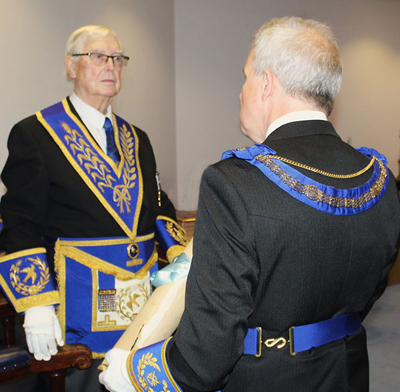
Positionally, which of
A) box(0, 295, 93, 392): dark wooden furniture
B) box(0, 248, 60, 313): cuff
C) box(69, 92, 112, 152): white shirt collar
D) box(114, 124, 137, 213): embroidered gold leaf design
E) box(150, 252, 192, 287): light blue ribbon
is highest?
box(69, 92, 112, 152): white shirt collar

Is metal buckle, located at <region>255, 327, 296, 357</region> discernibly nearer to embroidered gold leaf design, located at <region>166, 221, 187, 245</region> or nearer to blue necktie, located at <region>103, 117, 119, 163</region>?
embroidered gold leaf design, located at <region>166, 221, 187, 245</region>

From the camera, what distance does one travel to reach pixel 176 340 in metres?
0.95

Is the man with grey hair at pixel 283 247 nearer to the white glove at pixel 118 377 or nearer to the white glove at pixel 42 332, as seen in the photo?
the white glove at pixel 118 377

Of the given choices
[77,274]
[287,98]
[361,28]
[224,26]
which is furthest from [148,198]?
[361,28]

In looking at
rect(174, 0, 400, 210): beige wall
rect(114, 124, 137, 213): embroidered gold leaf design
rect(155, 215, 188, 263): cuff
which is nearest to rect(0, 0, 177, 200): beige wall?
rect(174, 0, 400, 210): beige wall

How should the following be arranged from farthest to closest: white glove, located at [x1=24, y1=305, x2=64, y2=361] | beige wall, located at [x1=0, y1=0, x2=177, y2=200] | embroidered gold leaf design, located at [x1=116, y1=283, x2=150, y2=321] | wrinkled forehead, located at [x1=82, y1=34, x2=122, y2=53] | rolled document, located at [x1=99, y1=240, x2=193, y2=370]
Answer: beige wall, located at [x1=0, y1=0, x2=177, y2=200] < wrinkled forehead, located at [x1=82, y1=34, x2=122, y2=53] < embroidered gold leaf design, located at [x1=116, y1=283, x2=150, y2=321] < white glove, located at [x1=24, y1=305, x2=64, y2=361] < rolled document, located at [x1=99, y1=240, x2=193, y2=370]

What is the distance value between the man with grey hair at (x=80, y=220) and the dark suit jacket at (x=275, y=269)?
851 mm

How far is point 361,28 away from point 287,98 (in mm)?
6113

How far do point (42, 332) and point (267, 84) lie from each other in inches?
42.4

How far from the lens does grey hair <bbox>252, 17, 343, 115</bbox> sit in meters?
0.97

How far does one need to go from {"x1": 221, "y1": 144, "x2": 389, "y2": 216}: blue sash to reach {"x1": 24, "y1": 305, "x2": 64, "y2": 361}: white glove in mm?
950

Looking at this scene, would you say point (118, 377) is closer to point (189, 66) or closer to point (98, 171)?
point (98, 171)

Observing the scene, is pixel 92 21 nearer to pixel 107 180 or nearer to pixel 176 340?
pixel 107 180

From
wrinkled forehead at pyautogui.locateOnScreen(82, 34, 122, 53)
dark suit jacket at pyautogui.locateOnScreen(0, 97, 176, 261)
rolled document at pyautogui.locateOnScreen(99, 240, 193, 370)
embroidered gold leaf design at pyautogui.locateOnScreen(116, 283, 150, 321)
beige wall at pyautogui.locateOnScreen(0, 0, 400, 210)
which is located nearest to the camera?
rolled document at pyautogui.locateOnScreen(99, 240, 193, 370)
